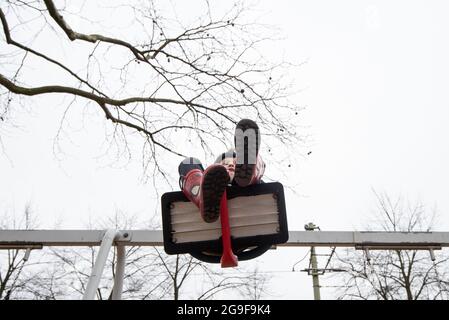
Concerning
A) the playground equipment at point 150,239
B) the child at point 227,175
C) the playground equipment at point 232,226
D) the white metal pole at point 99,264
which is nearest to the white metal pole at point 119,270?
the playground equipment at point 150,239

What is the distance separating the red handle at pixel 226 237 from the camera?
171 centimetres

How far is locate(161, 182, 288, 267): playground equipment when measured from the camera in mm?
1731

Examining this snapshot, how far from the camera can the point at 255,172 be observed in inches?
68.0

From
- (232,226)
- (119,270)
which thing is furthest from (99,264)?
(232,226)

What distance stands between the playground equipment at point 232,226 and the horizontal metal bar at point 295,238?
1.17 metres

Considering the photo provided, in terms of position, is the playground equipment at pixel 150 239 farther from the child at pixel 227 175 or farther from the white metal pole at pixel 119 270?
the child at pixel 227 175

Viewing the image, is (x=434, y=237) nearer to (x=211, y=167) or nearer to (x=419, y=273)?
(x=211, y=167)

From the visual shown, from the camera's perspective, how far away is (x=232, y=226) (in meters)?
1.77

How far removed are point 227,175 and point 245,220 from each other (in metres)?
0.27

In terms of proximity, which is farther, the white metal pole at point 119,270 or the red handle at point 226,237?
the white metal pole at point 119,270

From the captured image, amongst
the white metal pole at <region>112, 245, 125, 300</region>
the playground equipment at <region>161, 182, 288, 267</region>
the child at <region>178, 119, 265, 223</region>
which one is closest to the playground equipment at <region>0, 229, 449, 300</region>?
the white metal pole at <region>112, 245, 125, 300</region>
